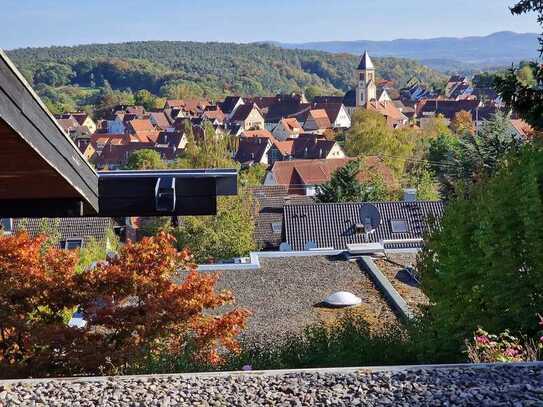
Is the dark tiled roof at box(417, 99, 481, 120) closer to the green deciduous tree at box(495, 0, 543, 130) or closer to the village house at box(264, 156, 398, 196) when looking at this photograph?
the village house at box(264, 156, 398, 196)

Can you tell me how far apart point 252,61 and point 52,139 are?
163217 millimetres

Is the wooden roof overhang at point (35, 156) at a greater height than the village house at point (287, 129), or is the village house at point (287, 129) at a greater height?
the wooden roof overhang at point (35, 156)

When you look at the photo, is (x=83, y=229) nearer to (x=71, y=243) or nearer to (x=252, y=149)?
(x=71, y=243)

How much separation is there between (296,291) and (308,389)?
743 cm

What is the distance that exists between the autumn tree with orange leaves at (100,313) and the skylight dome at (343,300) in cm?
338

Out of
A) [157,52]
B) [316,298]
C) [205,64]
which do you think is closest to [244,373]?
[316,298]

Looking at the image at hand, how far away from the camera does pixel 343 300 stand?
1101 centimetres

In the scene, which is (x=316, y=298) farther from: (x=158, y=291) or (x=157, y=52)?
(x=157, y=52)

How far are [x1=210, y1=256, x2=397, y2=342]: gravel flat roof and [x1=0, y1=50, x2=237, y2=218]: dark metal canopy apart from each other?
5.27m

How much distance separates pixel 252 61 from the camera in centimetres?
16338

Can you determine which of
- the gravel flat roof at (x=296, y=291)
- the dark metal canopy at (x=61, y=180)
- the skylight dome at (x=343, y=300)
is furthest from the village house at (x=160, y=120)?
the dark metal canopy at (x=61, y=180)

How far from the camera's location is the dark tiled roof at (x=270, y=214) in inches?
1154

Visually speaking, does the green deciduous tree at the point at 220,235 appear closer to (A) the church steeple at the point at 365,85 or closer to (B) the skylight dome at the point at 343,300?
Answer: (B) the skylight dome at the point at 343,300

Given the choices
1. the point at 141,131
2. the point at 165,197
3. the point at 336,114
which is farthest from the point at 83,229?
the point at 336,114
